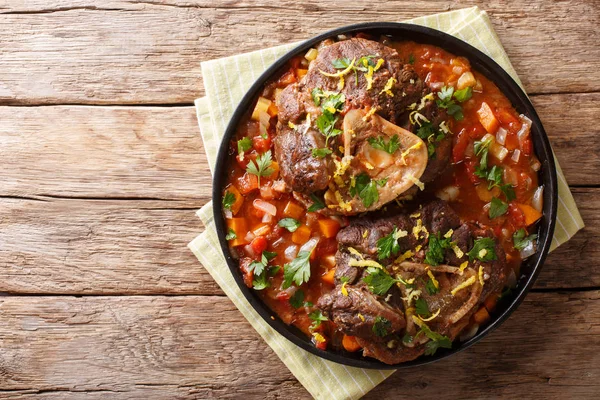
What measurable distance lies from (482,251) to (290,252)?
1316mm

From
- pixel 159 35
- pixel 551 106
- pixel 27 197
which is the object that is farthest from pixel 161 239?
pixel 551 106

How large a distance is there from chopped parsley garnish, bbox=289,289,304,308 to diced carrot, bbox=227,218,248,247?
0.51m

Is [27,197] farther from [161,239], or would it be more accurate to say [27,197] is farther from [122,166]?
[161,239]

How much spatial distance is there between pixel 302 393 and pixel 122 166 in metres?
2.31

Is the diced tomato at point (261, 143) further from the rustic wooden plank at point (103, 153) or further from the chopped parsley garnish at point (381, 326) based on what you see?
the chopped parsley garnish at point (381, 326)

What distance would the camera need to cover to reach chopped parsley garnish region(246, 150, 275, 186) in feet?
14.1

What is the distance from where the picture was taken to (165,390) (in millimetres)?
5016

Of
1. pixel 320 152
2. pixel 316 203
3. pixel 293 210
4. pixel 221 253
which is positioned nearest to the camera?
pixel 320 152

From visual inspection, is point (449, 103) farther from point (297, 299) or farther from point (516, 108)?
point (297, 299)

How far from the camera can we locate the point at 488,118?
14.3 ft

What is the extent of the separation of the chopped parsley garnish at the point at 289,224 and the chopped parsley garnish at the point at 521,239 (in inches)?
60.0

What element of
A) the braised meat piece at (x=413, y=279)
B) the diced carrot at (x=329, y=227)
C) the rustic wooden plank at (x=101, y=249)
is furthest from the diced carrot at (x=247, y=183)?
the braised meat piece at (x=413, y=279)

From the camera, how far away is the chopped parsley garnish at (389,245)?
158 inches

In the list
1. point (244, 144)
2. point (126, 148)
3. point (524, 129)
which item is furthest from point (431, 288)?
point (126, 148)
